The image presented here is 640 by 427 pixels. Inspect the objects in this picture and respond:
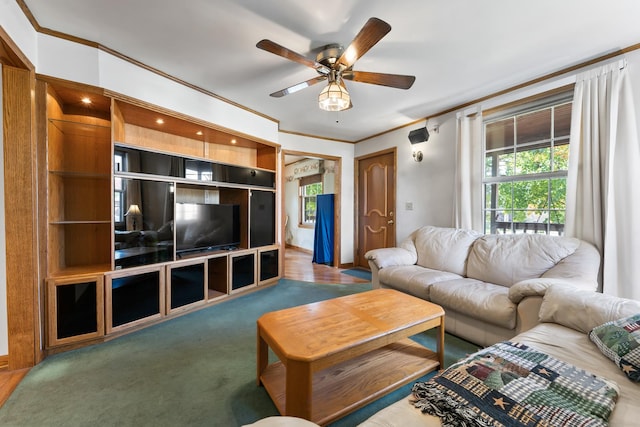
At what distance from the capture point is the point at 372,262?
3105mm

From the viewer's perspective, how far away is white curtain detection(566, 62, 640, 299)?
205cm

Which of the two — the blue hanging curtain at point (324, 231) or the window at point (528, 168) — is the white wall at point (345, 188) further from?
the window at point (528, 168)

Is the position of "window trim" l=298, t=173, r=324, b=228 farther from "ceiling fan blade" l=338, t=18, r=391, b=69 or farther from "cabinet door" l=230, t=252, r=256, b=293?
"ceiling fan blade" l=338, t=18, r=391, b=69

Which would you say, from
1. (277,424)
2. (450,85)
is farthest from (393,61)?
(277,424)

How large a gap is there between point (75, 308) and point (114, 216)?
75cm

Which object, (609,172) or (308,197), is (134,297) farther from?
(308,197)

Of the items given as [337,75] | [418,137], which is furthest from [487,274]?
[337,75]

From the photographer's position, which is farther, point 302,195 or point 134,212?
point 302,195

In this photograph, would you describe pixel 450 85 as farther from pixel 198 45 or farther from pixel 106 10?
pixel 106 10

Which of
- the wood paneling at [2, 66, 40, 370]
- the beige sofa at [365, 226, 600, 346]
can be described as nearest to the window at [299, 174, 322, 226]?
the beige sofa at [365, 226, 600, 346]

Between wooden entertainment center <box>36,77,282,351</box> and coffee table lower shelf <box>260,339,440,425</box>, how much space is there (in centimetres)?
147

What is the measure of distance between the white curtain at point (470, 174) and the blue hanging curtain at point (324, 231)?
102 inches

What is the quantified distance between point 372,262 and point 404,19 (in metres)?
2.34

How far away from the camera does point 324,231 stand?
17.7 feet
